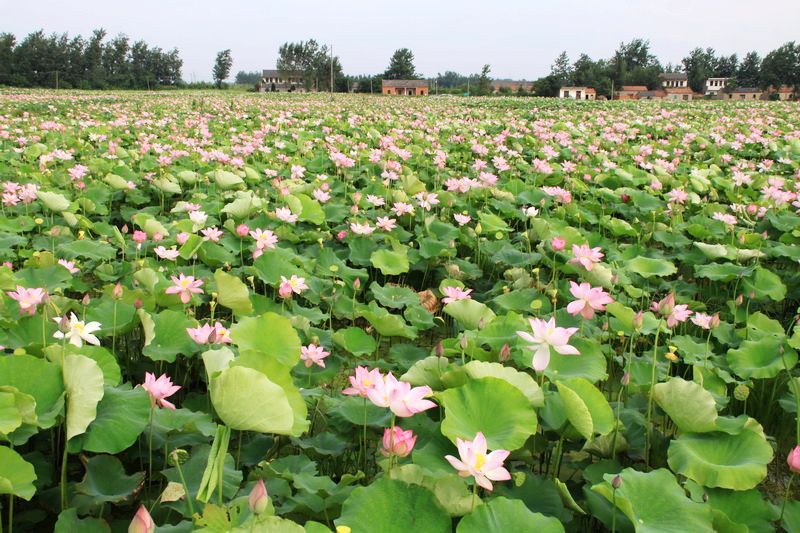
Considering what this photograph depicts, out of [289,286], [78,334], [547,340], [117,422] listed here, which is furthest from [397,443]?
[289,286]

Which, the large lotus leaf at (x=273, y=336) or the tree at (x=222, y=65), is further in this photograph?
the tree at (x=222, y=65)

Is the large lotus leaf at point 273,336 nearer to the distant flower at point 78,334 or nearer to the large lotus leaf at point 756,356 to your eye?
the distant flower at point 78,334

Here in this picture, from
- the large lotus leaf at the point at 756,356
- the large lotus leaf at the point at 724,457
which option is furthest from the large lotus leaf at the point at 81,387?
the large lotus leaf at the point at 756,356

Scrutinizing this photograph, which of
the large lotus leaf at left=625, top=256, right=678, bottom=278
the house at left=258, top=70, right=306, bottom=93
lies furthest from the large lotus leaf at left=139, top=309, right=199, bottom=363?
the house at left=258, top=70, right=306, bottom=93

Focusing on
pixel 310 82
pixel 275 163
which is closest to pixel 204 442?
pixel 275 163

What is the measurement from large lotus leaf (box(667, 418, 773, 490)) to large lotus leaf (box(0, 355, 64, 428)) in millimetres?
1130

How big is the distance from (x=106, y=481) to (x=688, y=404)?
1100 millimetres

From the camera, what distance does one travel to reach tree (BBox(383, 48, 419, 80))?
215 ft

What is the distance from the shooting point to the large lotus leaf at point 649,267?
2.18 metres

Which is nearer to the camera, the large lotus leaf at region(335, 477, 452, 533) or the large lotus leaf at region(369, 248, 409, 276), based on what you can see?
the large lotus leaf at region(335, 477, 452, 533)

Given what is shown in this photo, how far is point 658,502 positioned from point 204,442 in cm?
85

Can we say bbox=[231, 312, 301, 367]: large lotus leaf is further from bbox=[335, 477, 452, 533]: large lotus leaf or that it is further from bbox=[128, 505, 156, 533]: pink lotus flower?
bbox=[128, 505, 156, 533]: pink lotus flower

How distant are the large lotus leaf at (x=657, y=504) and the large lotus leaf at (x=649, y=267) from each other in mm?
1299

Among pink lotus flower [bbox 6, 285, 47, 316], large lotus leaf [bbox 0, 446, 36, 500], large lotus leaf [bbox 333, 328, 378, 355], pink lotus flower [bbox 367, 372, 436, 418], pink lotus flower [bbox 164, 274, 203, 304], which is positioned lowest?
large lotus leaf [bbox 333, 328, 378, 355]
